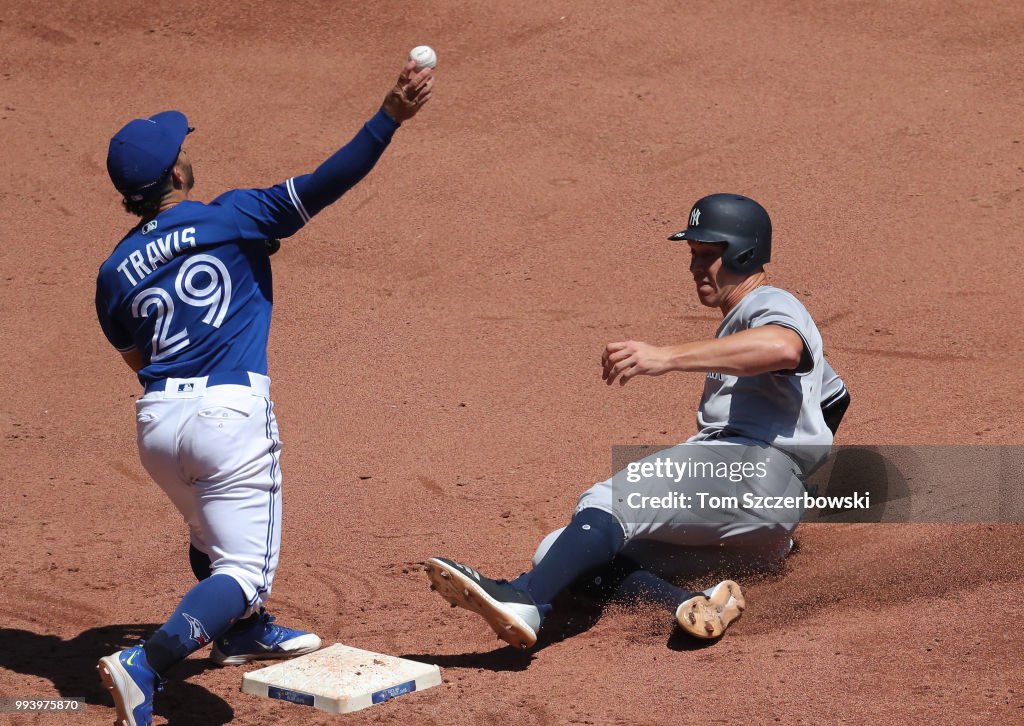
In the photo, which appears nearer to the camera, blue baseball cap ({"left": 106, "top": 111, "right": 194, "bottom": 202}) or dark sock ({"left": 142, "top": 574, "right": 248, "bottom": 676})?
dark sock ({"left": 142, "top": 574, "right": 248, "bottom": 676})

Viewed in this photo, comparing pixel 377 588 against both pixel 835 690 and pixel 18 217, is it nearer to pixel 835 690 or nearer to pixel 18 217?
pixel 835 690

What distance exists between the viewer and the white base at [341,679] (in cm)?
388

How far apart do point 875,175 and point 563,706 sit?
6227 millimetres

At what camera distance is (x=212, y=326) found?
3.92 metres

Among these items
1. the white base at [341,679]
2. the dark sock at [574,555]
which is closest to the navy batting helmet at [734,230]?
the dark sock at [574,555]

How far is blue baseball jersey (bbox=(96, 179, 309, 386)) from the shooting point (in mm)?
3883

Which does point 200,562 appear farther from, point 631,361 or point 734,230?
point 734,230

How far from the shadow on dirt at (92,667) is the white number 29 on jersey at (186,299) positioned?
111cm

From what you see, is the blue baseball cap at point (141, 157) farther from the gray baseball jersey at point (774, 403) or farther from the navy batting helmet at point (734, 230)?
the gray baseball jersey at point (774, 403)

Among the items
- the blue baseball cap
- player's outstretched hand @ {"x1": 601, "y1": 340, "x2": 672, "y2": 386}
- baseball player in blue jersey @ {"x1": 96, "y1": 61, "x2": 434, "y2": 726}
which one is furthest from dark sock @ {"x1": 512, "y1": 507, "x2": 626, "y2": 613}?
the blue baseball cap

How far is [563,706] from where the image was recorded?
12.6ft

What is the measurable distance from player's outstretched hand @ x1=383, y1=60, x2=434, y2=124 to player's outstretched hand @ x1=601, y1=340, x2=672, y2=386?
0.99 meters

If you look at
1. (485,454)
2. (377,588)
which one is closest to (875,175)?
(485,454)

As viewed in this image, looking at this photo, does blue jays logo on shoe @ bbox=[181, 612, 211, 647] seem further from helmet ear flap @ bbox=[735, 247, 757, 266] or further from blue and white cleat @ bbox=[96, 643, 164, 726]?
helmet ear flap @ bbox=[735, 247, 757, 266]
